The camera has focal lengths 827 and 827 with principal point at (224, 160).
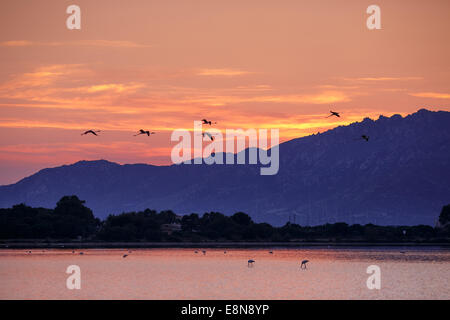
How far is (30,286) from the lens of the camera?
84.1 meters

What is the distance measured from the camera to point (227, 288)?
80500 millimetres

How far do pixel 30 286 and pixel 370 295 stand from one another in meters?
34.3
